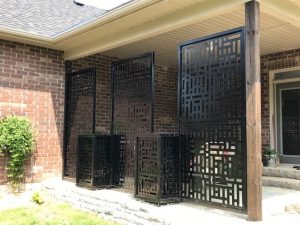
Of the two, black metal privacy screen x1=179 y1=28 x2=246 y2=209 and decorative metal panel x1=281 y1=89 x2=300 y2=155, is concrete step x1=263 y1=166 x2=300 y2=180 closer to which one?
decorative metal panel x1=281 y1=89 x2=300 y2=155

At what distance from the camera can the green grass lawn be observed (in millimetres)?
5199

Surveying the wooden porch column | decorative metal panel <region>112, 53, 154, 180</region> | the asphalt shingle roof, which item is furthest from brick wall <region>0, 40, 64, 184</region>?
the wooden porch column

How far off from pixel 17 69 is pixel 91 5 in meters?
4.12

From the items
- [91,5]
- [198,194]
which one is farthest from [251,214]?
[91,5]

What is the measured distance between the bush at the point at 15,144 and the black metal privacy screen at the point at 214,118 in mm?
3210

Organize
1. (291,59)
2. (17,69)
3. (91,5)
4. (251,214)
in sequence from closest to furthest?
(251,214) → (17,69) → (291,59) → (91,5)

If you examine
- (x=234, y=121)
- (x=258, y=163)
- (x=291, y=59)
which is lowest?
(x=258, y=163)

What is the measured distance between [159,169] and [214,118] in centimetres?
108

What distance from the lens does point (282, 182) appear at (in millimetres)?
6816

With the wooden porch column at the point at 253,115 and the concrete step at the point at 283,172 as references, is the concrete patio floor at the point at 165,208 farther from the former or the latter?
the concrete step at the point at 283,172

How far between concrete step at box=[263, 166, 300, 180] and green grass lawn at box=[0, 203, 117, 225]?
148 inches

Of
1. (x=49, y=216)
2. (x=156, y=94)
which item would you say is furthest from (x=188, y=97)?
(x=156, y=94)

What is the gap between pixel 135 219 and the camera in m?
4.94

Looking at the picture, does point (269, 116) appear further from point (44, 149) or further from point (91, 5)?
point (91, 5)
